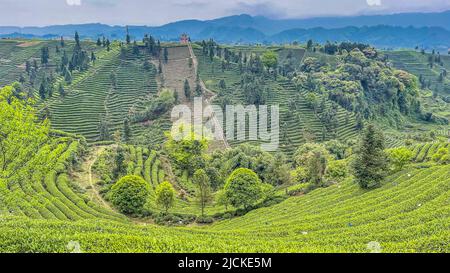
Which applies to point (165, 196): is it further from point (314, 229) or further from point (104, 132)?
point (104, 132)

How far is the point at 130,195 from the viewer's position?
133 feet

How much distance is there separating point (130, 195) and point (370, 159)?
88.4 ft

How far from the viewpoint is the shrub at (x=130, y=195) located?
132ft

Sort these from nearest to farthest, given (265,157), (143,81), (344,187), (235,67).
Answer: (344,187) < (265,157) < (143,81) < (235,67)

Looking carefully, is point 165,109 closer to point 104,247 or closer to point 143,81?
point 143,81

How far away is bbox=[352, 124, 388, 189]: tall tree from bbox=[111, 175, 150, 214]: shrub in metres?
24.3

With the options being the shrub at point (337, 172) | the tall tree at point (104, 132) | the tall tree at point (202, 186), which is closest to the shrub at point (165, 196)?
the tall tree at point (202, 186)

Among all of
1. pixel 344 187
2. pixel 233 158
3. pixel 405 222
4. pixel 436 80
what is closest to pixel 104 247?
pixel 405 222

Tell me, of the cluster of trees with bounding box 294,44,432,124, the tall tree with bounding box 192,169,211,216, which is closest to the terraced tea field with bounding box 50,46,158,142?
the tall tree with bounding box 192,169,211,216

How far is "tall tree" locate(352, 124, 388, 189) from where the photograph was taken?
36434mm

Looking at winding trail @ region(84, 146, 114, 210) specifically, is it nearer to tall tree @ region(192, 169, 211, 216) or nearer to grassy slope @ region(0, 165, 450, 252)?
tall tree @ region(192, 169, 211, 216)

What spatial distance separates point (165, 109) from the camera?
303 feet

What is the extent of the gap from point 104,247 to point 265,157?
49086mm

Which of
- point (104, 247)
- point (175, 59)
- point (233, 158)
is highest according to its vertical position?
point (175, 59)
